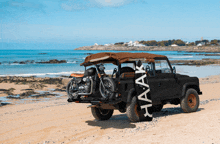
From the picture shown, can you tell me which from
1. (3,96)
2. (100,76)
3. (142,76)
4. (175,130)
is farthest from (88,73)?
(3,96)

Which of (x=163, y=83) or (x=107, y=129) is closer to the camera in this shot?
(x=107, y=129)

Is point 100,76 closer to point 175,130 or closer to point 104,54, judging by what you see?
point 104,54

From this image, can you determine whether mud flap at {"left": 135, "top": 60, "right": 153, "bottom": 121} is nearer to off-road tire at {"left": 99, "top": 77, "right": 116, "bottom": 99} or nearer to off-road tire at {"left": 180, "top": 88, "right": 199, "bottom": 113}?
off-road tire at {"left": 99, "top": 77, "right": 116, "bottom": 99}

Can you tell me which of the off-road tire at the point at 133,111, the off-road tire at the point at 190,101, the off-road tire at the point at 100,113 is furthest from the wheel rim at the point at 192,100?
the off-road tire at the point at 100,113

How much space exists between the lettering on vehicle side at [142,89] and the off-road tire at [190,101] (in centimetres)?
183

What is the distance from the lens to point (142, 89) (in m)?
9.33

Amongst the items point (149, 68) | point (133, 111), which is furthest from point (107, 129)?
point (149, 68)

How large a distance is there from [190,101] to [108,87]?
13.9 ft

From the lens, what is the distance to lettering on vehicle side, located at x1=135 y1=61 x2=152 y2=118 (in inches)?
362

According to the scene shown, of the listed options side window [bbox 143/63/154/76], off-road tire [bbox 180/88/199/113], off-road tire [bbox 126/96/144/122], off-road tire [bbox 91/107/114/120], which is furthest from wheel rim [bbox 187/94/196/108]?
off-road tire [bbox 91/107/114/120]

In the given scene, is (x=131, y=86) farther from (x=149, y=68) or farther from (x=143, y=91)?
(x=149, y=68)

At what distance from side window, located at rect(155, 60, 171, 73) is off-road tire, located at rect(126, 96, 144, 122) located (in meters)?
1.67

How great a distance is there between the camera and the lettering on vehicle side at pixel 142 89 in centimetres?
920

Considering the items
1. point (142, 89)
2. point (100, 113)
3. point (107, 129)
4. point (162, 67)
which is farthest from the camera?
point (100, 113)
